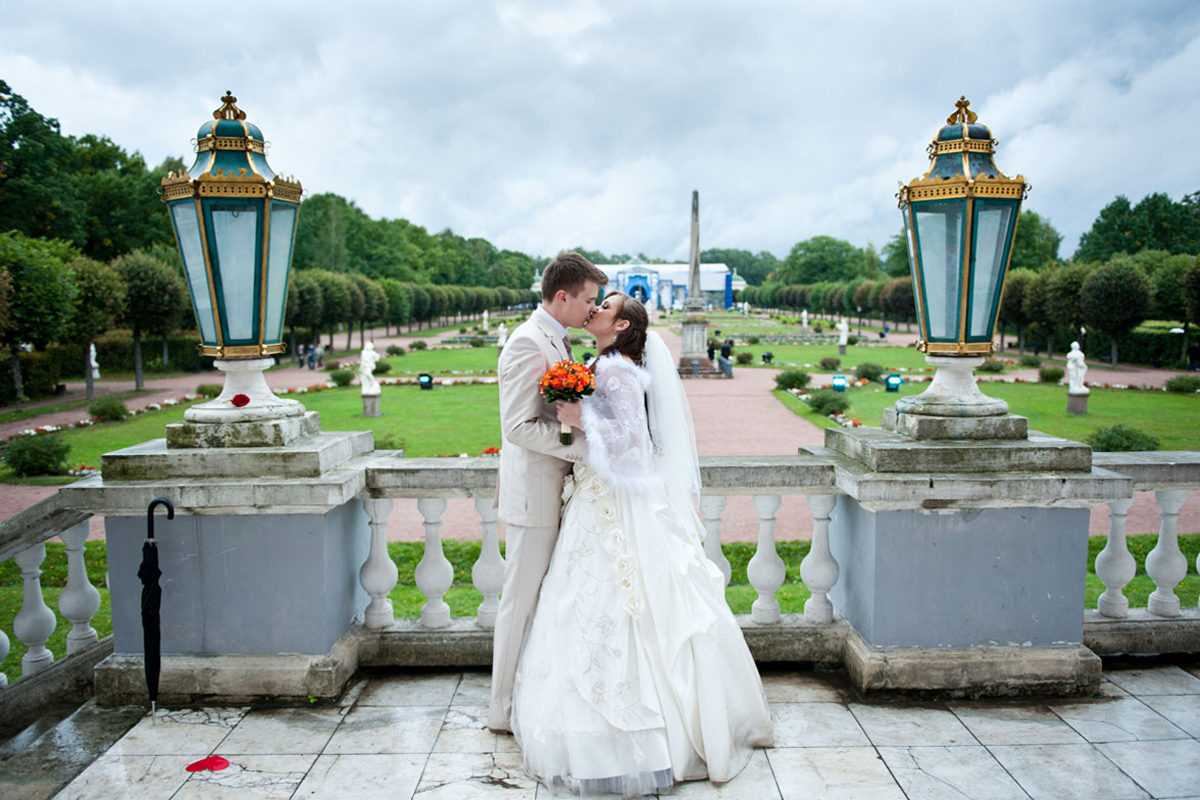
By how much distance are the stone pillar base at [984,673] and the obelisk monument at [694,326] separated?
27839 mm

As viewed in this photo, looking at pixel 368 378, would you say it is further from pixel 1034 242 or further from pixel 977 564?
pixel 1034 242

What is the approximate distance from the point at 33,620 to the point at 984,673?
4422 millimetres

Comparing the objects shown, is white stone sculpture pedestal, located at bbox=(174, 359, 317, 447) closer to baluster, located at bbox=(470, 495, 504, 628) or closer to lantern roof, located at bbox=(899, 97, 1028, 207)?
baluster, located at bbox=(470, 495, 504, 628)

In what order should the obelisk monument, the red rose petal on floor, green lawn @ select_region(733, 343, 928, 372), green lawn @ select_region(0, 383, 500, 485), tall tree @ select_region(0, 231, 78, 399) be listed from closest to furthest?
the red rose petal on floor → green lawn @ select_region(0, 383, 500, 485) → tall tree @ select_region(0, 231, 78, 399) → the obelisk monument → green lawn @ select_region(733, 343, 928, 372)

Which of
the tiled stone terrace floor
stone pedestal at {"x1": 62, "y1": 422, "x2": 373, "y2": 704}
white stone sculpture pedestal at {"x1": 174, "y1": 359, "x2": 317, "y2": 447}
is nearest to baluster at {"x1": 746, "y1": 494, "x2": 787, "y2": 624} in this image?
the tiled stone terrace floor

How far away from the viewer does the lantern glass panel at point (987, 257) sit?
165 inches

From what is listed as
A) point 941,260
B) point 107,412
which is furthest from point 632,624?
point 107,412

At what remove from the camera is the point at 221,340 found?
4176 mm

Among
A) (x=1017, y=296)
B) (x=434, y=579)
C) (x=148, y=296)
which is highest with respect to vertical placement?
(x=1017, y=296)

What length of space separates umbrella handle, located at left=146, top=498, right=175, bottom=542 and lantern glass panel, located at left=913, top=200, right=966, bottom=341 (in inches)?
144

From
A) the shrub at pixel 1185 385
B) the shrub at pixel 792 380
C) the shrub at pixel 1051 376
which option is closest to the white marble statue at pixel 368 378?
the shrub at pixel 792 380

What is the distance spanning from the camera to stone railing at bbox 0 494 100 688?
3.88 metres

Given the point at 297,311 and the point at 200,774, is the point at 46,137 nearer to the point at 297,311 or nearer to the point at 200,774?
the point at 297,311

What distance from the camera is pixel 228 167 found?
13.4ft
